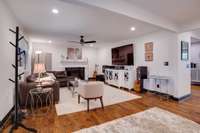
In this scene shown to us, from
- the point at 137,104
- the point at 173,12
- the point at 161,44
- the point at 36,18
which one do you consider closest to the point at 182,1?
the point at 173,12

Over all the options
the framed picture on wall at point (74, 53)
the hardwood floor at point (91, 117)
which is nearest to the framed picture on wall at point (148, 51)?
the hardwood floor at point (91, 117)

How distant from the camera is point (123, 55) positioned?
6551mm

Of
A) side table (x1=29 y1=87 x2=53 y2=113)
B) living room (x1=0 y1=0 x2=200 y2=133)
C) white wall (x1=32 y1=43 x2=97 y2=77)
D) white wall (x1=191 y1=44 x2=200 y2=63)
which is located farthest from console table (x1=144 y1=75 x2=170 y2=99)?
white wall (x1=32 y1=43 x2=97 y2=77)

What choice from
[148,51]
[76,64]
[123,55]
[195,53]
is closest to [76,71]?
[76,64]

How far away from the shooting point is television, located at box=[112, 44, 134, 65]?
6027 millimetres

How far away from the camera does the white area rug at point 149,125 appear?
88.0 inches

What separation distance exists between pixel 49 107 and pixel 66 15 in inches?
103

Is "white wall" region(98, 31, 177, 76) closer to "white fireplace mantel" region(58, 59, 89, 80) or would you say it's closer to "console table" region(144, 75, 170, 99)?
"console table" region(144, 75, 170, 99)

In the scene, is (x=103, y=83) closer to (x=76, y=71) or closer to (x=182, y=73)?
(x=182, y=73)

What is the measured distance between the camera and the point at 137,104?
3.71 m

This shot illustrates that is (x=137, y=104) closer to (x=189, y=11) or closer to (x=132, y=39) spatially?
(x=189, y=11)

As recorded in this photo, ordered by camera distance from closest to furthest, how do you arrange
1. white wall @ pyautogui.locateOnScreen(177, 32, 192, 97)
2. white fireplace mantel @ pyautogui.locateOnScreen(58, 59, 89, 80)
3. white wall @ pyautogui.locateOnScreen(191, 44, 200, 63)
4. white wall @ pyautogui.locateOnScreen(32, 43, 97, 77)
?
white wall @ pyautogui.locateOnScreen(177, 32, 192, 97) < white wall @ pyautogui.locateOnScreen(191, 44, 200, 63) < white wall @ pyautogui.locateOnScreen(32, 43, 97, 77) < white fireplace mantel @ pyautogui.locateOnScreen(58, 59, 89, 80)

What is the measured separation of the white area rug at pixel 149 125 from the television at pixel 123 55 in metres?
3.52

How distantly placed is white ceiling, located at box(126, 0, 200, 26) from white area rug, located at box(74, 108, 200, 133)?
8.24 feet
